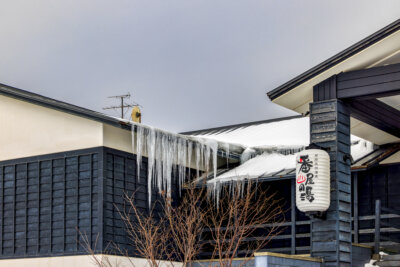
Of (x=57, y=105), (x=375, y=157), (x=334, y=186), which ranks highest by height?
(x=57, y=105)

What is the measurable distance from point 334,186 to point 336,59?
196 centimetres

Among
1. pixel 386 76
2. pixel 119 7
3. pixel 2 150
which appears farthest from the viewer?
pixel 119 7

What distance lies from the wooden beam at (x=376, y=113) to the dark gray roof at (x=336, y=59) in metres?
0.77

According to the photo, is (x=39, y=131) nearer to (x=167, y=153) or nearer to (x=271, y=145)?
(x=167, y=153)

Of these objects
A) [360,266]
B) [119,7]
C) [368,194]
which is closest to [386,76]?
[360,266]

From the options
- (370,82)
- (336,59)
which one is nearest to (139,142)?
(336,59)

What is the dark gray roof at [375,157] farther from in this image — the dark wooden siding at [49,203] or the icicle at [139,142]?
the dark wooden siding at [49,203]

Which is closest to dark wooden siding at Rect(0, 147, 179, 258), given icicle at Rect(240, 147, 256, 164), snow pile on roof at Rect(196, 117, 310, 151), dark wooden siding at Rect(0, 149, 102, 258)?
dark wooden siding at Rect(0, 149, 102, 258)

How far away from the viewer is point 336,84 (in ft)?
38.5

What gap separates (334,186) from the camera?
37.7 feet

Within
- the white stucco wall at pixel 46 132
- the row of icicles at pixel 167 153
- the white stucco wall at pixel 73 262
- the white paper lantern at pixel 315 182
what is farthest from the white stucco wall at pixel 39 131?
the white paper lantern at pixel 315 182

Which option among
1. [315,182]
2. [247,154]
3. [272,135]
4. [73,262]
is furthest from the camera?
[272,135]

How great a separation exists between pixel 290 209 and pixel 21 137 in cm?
602

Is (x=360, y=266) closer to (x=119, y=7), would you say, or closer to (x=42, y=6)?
(x=119, y=7)
